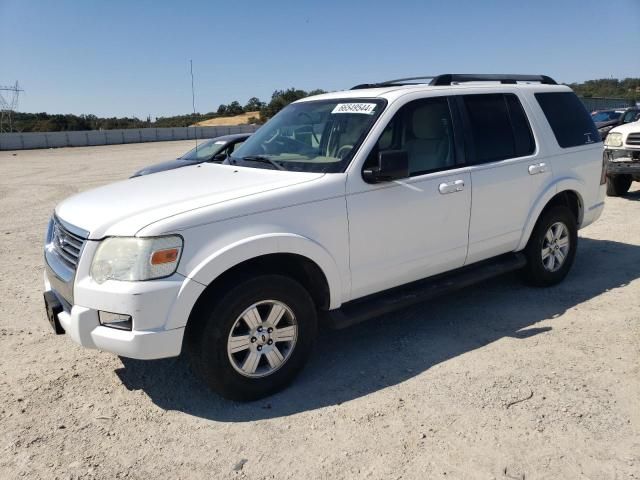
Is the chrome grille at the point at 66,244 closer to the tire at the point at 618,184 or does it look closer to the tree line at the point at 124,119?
the tire at the point at 618,184

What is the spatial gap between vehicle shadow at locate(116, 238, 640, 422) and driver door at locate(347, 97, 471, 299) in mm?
546

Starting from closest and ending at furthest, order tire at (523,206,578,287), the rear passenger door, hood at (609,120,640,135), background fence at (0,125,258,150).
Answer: the rear passenger door
tire at (523,206,578,287)
hood at (609,120,640,135)
background fence at (0,125,258,150)

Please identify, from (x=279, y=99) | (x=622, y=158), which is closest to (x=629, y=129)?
(x=622, y=158)

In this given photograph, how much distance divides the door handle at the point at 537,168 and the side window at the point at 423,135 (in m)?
0.99

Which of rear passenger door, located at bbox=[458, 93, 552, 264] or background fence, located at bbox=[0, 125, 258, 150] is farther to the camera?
background fence, located at bbox=[0, 125, 258, 150]

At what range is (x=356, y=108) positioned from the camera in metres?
4.18

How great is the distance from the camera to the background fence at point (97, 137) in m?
39.2

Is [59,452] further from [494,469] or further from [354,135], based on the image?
[354,135]

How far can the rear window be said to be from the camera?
5273 mm

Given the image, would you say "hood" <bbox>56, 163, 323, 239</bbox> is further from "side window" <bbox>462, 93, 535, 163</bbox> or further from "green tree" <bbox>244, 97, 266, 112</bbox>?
"green tree" <bbox>244, 97, 266, 112</bbox>

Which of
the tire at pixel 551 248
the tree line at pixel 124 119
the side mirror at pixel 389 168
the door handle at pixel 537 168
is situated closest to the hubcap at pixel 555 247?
the tire at pixel 551 248

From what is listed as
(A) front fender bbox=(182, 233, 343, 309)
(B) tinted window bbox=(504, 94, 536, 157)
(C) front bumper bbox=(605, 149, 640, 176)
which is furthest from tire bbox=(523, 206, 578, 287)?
(C) front bumper bbox=(605, 149, 640, 176)

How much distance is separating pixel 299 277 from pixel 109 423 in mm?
1512

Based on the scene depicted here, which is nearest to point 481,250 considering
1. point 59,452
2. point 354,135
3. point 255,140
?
point 354,135
